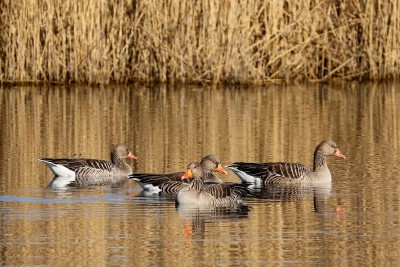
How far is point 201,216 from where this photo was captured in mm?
12336

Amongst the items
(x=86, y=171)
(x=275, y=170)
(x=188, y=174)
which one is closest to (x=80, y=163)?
(x=86, y=171)

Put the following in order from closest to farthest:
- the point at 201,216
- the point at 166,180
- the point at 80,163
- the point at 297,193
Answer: the point at 201,216 → the point at 166,180 → the point at 297,193 → the point at 80,163

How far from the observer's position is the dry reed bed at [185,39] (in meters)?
26.1

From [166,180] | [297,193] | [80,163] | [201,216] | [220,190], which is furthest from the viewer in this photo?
[80,163]

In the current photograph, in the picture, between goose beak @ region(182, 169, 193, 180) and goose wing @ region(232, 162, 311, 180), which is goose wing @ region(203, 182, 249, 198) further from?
goose wing @ region(232, 162, 311, 180)

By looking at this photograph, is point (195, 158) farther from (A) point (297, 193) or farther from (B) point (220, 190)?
(B) point (220, 190)

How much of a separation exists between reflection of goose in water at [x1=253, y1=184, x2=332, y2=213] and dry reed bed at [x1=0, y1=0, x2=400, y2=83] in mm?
11663

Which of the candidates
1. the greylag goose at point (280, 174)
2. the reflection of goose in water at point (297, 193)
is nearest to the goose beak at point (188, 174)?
the reflection of goose in water at point (297, 193)

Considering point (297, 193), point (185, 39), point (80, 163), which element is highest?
point (185, 39)

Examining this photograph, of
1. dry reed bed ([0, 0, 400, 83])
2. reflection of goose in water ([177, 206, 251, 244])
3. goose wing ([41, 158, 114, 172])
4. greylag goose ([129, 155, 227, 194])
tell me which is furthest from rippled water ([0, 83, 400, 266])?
dry reed bed ([0, 0, 400, 83])

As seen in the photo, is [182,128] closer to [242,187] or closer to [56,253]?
[242,187]

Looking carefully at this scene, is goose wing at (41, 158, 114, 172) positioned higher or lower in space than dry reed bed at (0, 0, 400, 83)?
lower

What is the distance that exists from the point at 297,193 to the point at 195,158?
2422mm

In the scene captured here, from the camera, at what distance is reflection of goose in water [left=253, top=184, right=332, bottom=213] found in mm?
13523
